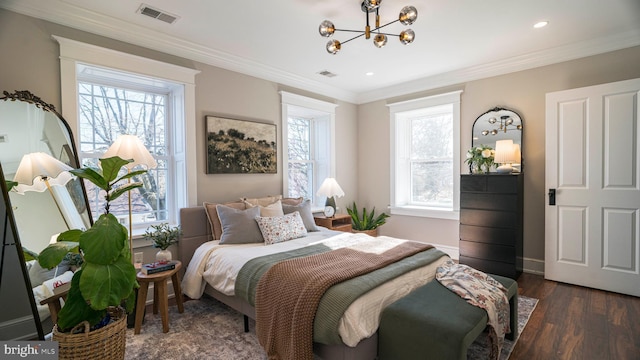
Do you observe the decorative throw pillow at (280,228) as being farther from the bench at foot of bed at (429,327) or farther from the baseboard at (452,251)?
the baseboard at (452,251)

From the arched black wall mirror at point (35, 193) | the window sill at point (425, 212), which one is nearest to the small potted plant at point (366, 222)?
the window sill at point (425, 212)

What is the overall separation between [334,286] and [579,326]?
2.13 metres

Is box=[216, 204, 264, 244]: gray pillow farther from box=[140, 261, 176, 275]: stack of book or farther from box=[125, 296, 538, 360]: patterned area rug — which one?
box=[125, 296, 538, 360]: patterned area rug

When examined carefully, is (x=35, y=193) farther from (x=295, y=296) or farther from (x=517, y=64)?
(x=517, y=64)

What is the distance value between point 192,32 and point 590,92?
13.4 feet

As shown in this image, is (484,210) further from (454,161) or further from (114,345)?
(114,345)

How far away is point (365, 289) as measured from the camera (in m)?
1.87

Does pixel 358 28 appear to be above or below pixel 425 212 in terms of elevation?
above

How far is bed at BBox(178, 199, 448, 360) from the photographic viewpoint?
1745mm

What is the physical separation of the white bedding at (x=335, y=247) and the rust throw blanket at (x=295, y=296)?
0.20 meters

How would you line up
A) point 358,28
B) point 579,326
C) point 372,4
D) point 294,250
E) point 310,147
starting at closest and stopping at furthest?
point 372,4
point 579,326
point 294,250
point 358,28
point 310,147

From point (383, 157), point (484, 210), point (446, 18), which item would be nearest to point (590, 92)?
point (484, 210)

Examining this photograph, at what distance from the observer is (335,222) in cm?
441

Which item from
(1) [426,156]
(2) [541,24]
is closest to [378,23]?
(2) [541,24]
